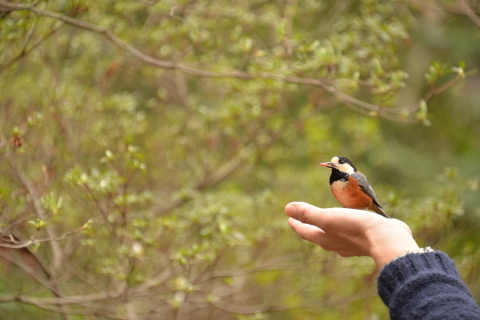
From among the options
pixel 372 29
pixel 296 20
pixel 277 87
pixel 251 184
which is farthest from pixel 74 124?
pixel 251 184

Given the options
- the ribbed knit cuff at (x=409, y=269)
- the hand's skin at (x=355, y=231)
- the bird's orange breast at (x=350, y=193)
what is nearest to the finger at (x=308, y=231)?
the hand's skin at (x=355, y=231)

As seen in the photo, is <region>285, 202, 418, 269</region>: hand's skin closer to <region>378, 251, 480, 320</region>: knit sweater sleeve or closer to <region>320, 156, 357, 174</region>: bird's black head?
<region>378, 251, 480, 320</region>: knit sweater sleeve

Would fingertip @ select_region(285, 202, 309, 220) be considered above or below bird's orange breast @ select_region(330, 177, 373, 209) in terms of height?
above

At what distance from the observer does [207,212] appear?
2850mm

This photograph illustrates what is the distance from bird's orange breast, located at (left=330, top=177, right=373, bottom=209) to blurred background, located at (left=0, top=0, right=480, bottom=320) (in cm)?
62

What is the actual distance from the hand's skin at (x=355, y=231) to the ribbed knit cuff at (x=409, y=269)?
6cm

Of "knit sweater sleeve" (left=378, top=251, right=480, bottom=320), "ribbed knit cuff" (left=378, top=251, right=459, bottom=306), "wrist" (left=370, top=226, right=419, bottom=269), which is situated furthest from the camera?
"wrist" (left=370, top=226, right=419, bottom=269)

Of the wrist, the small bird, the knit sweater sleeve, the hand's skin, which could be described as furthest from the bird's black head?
the knit sweater sleeve

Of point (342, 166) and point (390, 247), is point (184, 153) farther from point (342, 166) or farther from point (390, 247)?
point (390, 247)

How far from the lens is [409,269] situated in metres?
1.37

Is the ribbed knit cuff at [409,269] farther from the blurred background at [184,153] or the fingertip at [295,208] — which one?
the blurred background at [184,153]

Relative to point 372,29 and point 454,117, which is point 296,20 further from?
point 454,117

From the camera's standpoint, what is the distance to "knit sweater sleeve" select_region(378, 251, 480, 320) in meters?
1.23

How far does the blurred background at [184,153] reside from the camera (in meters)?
2.60
